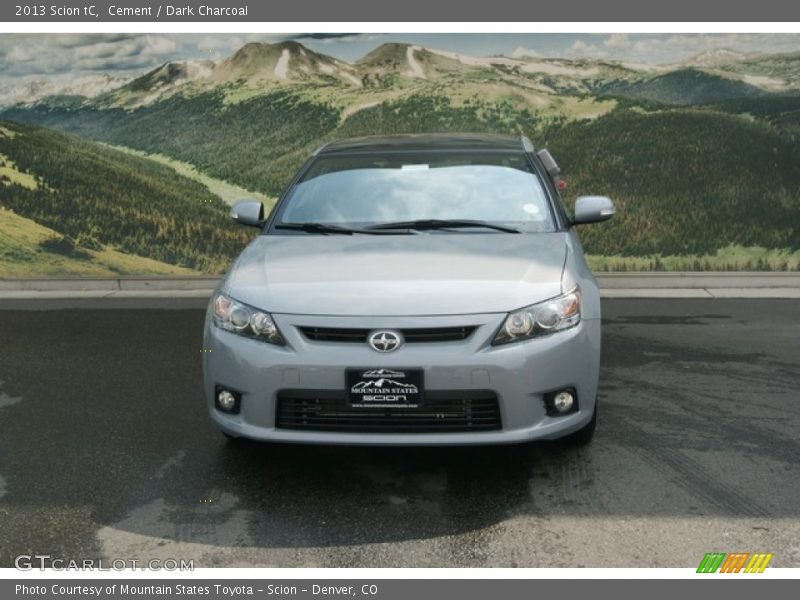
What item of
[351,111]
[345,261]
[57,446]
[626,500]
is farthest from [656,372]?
[351,111]

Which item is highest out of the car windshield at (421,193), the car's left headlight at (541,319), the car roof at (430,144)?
the car roof at (430,144)

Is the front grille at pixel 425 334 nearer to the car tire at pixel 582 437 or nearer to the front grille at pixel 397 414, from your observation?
the front grille at pixel 397 414

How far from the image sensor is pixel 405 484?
4.39 meters

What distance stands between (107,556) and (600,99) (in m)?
9.11

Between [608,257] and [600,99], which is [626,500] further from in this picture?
[600,99]

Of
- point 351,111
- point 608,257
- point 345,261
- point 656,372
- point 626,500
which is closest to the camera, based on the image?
point 626,500

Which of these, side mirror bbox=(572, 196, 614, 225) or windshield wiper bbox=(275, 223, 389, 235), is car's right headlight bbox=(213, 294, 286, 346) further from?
side mirror bbox=(572, 196, 614, 225)

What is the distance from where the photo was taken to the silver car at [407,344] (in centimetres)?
402

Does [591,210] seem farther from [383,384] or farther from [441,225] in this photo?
[383,384]

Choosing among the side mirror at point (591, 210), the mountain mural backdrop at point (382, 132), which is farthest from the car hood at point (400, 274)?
the mountain mural backdrop at point (382, 132)

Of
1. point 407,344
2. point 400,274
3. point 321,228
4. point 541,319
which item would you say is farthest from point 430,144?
point 407,344

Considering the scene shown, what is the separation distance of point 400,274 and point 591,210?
5.39ft

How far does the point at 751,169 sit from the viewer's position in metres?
10.9

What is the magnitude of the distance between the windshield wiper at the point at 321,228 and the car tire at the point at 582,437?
1.48m
